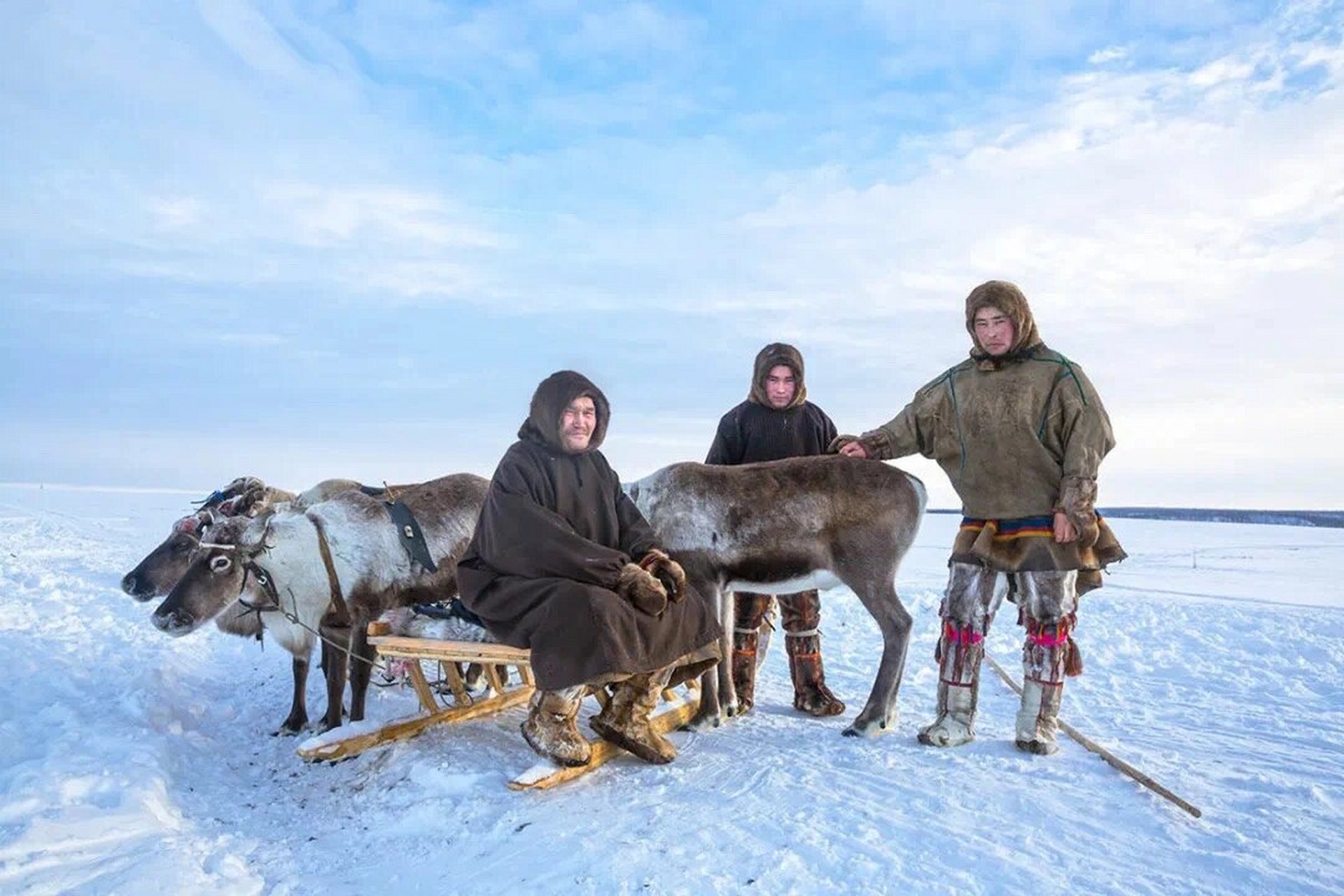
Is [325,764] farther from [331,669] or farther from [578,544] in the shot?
[578,544]

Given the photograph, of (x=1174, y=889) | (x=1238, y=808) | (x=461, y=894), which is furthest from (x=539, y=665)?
(x=1238, y=808)

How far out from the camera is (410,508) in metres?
6.84

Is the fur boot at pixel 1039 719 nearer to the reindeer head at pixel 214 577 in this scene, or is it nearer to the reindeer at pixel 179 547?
the reindeer head at pixel 214 577

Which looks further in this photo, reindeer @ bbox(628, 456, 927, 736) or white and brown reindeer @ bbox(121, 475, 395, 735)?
white and brown reindeer @ bbox(121, 475, 395, 735)

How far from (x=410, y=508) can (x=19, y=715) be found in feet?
9.24

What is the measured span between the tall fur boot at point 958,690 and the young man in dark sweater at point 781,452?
122 cm

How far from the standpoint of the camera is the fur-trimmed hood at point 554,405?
5.04 metres

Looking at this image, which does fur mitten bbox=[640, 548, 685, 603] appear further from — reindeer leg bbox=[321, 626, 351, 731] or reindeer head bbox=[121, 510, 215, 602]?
reindeer head bbox=[121, 510, 215, 602]

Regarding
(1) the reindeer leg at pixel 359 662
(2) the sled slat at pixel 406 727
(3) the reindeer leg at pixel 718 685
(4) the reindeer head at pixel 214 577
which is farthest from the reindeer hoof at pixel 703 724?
(4) the reindeer head at pixel 214 577

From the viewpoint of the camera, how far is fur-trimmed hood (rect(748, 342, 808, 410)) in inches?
258

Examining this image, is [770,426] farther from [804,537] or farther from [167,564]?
[167,564]

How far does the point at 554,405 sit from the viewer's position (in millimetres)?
5035

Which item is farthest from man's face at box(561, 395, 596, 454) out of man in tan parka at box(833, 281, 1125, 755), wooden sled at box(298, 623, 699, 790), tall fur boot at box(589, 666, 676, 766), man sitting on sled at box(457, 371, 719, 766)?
man in tan parka at box(833, 281, 1125, 755)

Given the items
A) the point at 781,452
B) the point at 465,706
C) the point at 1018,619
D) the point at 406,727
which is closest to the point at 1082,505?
the point at 1018,619
